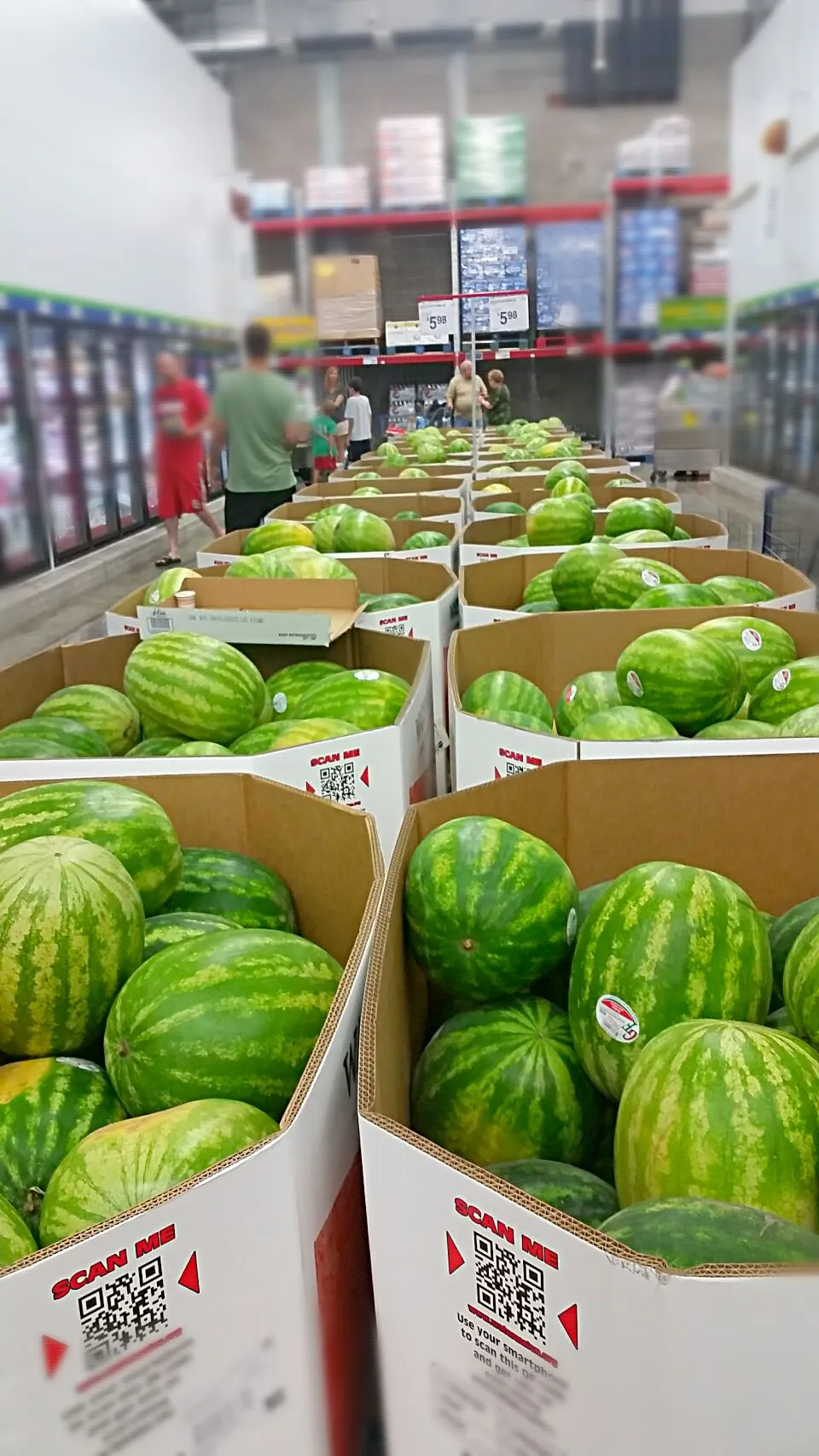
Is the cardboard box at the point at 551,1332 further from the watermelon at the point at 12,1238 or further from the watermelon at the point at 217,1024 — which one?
the watermelon at the point at 12,1238

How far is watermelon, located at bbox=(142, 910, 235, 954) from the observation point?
1102 millimetres

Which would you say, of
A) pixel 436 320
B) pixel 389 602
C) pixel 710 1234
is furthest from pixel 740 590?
pixel 436 320

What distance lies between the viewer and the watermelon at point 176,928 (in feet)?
3.61

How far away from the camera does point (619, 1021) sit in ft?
3.05

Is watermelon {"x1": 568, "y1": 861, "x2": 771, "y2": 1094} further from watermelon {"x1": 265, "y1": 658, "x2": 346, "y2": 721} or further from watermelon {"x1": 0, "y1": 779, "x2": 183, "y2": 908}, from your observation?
watermelon {"x1": 265, "y1": 658, "x2": 346, "y2": 721}

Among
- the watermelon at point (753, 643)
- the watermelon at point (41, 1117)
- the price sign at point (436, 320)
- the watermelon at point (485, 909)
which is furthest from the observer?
the price sign at point (436, 320)

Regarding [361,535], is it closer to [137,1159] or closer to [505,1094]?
[505,1094]

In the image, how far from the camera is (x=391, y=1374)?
70 cm

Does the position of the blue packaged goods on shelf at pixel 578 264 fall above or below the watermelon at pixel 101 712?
above

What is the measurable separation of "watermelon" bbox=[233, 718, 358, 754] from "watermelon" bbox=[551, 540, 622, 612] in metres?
0.91

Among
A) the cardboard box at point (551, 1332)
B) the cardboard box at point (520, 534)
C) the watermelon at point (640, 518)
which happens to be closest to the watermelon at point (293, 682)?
the cardboard box at point (520, 534)

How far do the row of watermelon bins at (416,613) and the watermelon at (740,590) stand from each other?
0.62m

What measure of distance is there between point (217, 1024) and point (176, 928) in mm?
240

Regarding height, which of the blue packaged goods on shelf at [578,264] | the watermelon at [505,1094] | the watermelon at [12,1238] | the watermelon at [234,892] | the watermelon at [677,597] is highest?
the blue packaged goods on shelf at [578,264]
